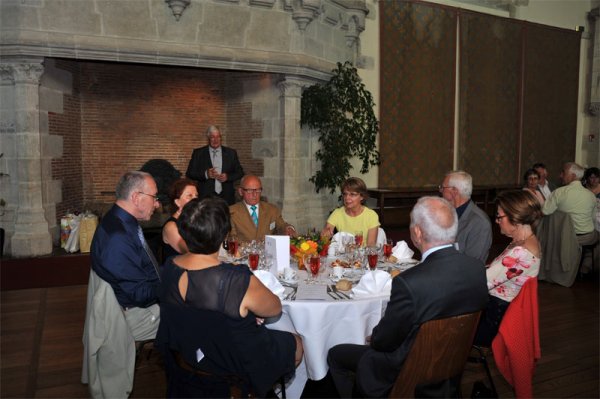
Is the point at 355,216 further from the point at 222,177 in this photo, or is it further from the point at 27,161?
the point at 27,161

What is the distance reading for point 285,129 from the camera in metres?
7.50

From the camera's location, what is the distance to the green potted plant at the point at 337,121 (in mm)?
7645

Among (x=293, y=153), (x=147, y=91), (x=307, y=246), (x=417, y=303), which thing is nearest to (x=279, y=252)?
(x=307, y=246)

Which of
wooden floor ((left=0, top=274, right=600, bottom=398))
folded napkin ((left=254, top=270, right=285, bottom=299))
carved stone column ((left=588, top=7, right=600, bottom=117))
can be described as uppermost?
carved stone column ((left=588, top=7, right=600, bottom=117))

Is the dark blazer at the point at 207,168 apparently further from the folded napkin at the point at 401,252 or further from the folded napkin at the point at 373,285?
the folded napkin at the point at 373,285

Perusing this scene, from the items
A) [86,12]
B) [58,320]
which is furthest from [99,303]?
[86,12]

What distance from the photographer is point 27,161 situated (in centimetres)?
618

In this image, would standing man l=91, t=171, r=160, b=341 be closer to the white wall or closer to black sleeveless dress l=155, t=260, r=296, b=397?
black sleeveless dress l=155, t=260, r=296, b=397

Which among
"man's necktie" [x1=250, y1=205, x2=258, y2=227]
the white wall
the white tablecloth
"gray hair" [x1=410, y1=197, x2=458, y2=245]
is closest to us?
"gray hair" [x1=410, y1=197, x2=458, y2=245]

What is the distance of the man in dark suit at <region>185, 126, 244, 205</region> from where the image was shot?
22.0 ft

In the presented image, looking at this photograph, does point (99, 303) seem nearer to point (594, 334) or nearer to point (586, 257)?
point (594, 334)

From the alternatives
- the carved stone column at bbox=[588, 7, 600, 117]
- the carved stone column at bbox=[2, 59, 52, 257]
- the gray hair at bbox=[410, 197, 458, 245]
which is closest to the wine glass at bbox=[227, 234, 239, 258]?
the gray hair at bbox=[410, 197, 458, 245]

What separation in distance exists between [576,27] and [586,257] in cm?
672

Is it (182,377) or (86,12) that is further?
(86,12)
